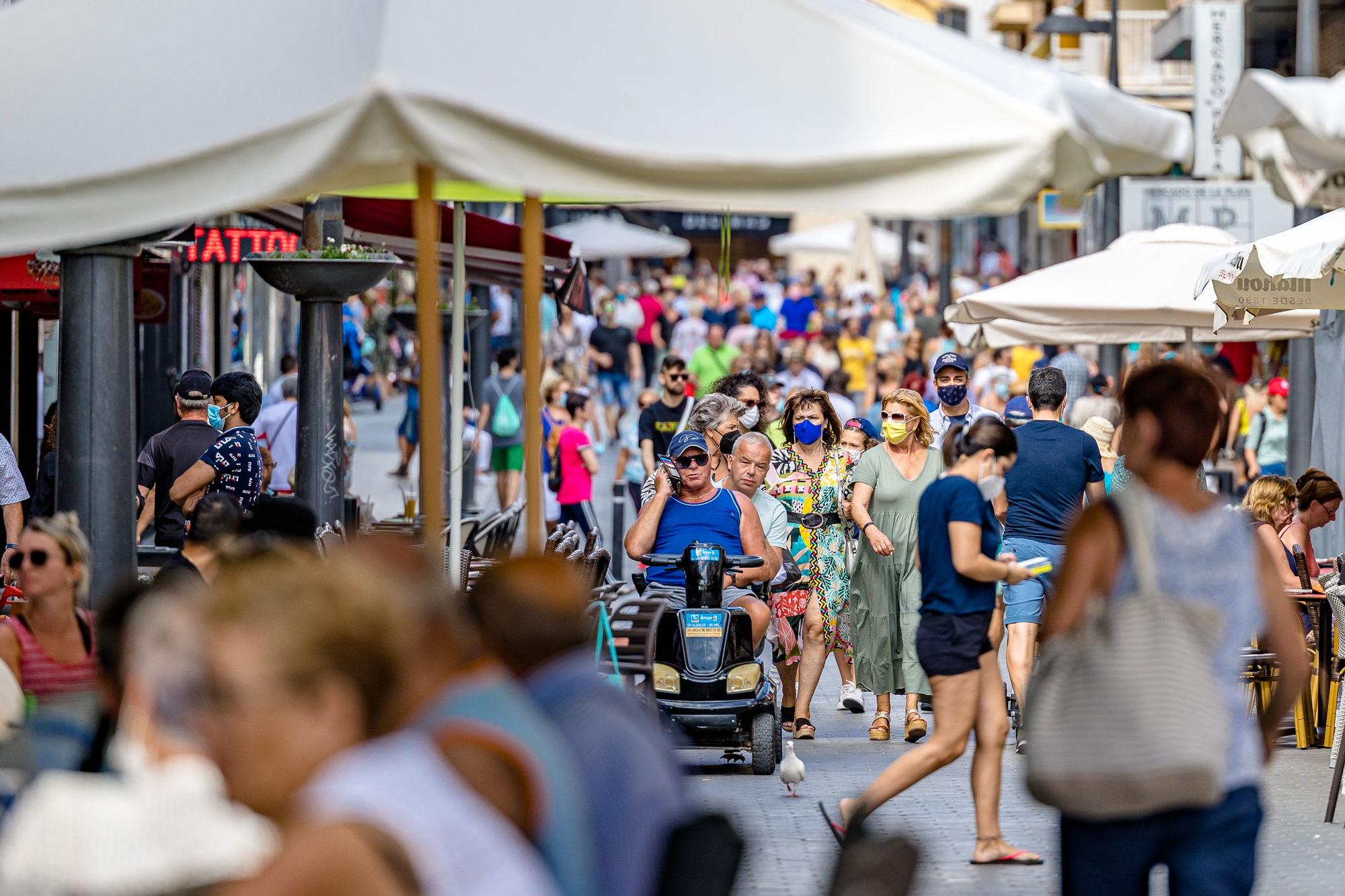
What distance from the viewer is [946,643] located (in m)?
6.88

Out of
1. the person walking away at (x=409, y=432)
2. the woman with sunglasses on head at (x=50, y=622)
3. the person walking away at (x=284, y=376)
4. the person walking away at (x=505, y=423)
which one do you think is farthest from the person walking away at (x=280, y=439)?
the woman with sunglasses on head at (x=50, y=622)

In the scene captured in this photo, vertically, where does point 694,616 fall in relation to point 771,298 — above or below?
below

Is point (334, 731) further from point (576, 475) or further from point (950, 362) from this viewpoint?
point (576, 475)

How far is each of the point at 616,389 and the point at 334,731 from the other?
81.7 feet

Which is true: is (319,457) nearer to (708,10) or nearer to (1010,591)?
(1010,591)

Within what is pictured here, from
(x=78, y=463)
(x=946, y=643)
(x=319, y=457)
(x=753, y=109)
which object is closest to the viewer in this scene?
(x=753, y=109)

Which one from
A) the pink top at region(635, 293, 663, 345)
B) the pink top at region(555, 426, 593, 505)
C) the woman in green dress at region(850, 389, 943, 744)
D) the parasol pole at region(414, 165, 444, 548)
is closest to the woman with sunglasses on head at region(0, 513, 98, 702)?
the parasol pole at region(414, 165, 444, 548)

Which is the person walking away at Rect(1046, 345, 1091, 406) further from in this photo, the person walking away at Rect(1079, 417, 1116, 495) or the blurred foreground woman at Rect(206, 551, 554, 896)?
the blurred foreground woman at Rect(206, 551, 554, 896)

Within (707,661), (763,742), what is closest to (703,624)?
(707,661)

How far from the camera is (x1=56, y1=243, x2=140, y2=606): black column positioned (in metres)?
7.71

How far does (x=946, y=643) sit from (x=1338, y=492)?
4.30 m

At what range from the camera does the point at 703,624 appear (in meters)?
9.26

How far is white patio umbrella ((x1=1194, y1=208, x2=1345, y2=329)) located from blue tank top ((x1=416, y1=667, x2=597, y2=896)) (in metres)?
6.77

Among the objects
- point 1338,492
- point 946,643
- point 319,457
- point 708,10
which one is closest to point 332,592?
point 708,10
